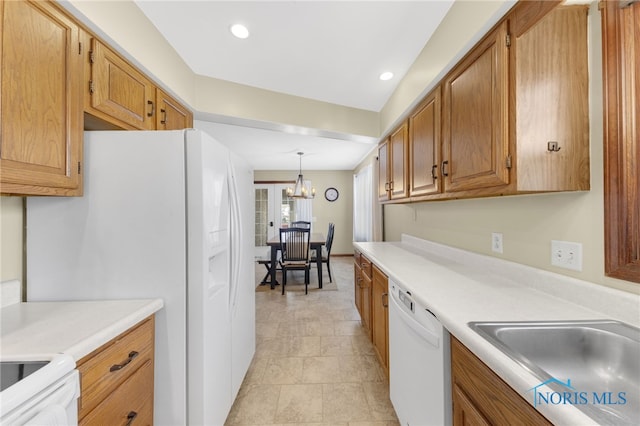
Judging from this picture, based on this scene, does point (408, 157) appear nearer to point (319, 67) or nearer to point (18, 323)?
point (319, 67)

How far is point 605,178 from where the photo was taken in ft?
3.13

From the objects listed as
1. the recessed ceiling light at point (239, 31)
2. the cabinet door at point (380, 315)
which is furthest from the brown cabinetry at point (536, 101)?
the recessed ceiling light at point (239, 31)

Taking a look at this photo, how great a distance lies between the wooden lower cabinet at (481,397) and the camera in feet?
2.04

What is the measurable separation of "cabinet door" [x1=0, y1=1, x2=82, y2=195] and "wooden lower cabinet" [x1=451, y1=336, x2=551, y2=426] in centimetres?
171

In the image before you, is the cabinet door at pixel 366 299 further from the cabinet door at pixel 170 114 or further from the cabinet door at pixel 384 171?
the cabinet door at pixel 170 114

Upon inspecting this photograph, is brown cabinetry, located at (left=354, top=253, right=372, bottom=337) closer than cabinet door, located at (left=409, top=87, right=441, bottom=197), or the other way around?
cabinet door, located at (left=409, top=87, right=441, bottom=197)

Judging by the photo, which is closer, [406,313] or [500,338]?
[500,338]

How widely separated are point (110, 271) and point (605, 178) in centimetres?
216

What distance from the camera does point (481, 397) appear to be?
2.52 ft

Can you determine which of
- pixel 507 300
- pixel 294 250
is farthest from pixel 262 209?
pixel 507 300

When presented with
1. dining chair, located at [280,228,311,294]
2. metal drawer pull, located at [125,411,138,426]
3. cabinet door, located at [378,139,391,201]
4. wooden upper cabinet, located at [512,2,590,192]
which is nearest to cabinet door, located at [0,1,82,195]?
metal drawer pull, located at [125,411,138,426]

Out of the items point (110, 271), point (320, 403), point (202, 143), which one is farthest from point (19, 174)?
point (320, 403)

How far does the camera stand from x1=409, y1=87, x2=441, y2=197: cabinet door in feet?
5.54

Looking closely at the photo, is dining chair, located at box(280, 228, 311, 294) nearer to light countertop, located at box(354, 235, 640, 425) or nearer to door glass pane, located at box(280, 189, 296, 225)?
light countertop, located at box(354, 235, 640, 425)
